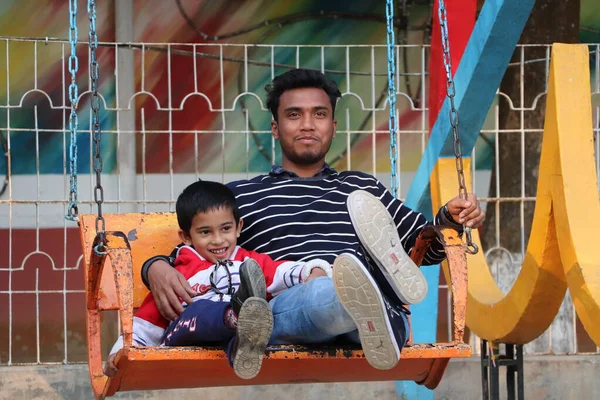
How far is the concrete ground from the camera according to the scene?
6.54 meters

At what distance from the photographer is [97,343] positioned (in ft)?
13.0

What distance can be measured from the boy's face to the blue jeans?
0.37 metres

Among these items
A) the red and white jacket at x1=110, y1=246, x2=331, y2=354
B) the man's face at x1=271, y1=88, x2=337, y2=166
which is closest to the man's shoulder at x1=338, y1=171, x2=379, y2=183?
Answer: the man's face at x1=271, y1=88, x2=337, y2=166

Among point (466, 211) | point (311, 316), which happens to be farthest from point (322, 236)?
point (311, 316)

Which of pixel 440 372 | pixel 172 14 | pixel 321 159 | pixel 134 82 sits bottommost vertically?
pixel 440 372

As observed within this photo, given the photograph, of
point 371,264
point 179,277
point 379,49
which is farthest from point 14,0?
point 371,264

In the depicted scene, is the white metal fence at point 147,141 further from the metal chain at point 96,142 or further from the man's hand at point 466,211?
the man's hand at point 466,211

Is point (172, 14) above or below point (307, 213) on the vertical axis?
above

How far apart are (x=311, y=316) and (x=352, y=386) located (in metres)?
3.46

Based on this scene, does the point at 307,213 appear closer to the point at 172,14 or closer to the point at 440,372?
the point at 440,372

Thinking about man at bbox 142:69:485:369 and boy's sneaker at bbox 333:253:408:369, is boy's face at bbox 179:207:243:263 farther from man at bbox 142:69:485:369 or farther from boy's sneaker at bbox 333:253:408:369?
boy's sneaker at bbox 333:253:408:369

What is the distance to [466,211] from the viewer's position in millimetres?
3664

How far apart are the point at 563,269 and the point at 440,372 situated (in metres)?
1.01

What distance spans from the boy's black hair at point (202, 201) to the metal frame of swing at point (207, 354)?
274 mm
